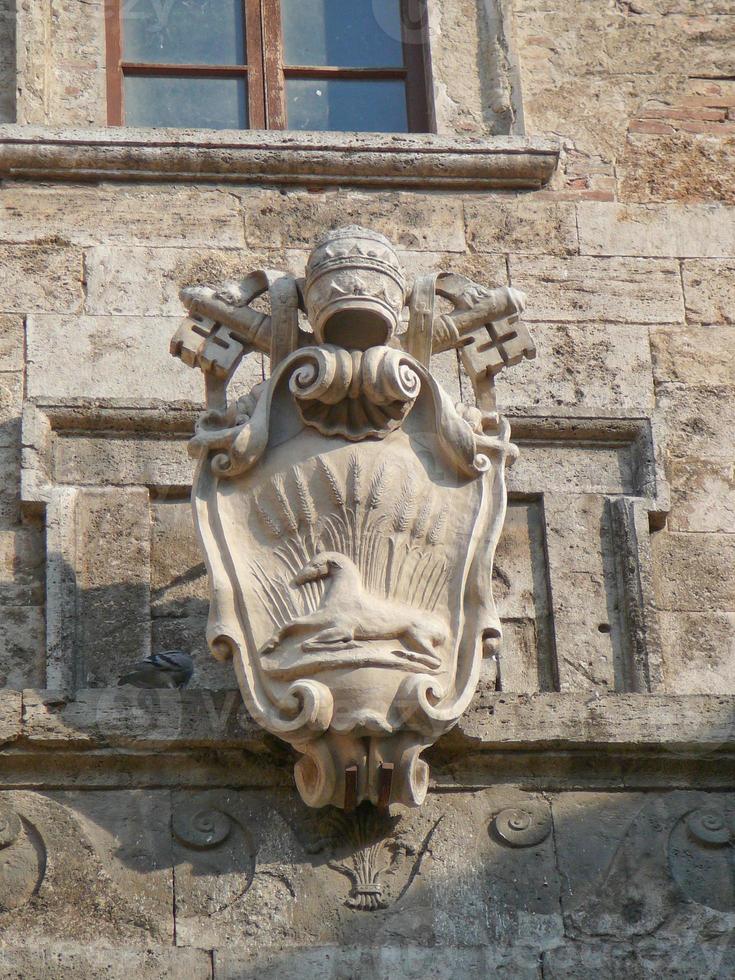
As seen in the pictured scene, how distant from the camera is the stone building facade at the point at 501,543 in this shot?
607 cm

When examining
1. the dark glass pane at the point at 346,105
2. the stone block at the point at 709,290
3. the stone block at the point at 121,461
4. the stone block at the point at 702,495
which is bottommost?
the stone block at the point at 702,495

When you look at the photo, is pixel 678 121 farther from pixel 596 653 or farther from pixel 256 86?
pixel 596 653

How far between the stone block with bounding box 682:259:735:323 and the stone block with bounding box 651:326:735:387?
1.7 inches

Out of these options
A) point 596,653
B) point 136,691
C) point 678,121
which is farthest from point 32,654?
point 678,121

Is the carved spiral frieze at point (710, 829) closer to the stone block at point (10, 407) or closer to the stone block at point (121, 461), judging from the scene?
the stone block at point (121, 461)

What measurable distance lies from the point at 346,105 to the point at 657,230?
1019mm

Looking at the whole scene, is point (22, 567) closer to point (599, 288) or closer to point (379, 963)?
point (379, 963)

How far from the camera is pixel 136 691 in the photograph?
6.24 m


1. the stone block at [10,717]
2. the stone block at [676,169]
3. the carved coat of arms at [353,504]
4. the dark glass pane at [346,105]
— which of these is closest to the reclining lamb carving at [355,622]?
the carved coat of arms at [353,504]

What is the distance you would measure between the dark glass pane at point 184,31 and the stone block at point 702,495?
1914 millimetres

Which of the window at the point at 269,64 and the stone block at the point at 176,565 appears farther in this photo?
the window at the point at 269,64

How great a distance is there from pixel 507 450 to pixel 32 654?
4.24 ft

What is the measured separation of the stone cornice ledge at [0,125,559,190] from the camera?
7527 millimetres

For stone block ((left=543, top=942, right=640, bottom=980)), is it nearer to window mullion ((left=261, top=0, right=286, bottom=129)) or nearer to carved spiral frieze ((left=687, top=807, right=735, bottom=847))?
carved spiral frieze ((left=687, top=807, right=735, bottom=847))
